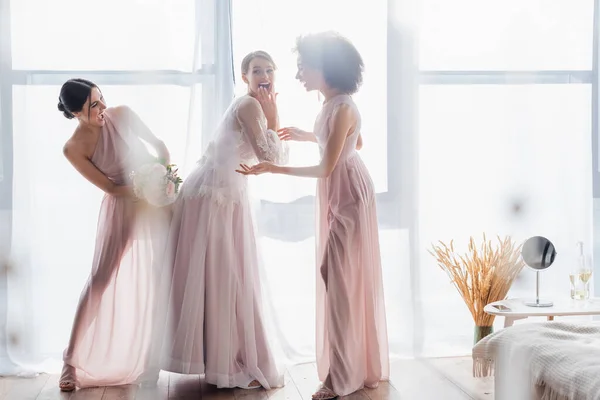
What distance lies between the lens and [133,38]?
3.42 meters

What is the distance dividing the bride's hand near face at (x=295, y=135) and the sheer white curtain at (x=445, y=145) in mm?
203

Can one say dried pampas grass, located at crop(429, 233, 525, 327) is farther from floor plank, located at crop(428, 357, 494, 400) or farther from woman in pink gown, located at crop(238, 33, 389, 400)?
woman in pink gown, located at crop(238, 33, 389, 400)

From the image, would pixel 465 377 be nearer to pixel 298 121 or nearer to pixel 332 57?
pixel 298 121

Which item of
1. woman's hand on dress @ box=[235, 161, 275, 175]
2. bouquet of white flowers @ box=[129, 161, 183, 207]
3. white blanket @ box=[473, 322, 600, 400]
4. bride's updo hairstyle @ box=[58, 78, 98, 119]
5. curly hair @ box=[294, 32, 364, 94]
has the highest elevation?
curly hair @ box=[294, 32, 364, 94]

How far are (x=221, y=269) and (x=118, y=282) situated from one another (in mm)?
450

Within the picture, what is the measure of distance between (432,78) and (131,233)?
5.12 feet

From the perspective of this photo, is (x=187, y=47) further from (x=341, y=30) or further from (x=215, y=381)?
(x=215, y=381)

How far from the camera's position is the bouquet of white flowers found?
3109mm

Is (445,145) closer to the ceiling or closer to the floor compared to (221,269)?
closer to the ceiling

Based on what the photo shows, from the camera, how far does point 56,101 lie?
3414 millimetres

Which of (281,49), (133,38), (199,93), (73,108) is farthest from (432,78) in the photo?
(73,108)

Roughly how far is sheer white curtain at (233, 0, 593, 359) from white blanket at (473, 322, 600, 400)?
1.30 m

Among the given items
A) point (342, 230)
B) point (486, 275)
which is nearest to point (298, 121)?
point (342, 230)

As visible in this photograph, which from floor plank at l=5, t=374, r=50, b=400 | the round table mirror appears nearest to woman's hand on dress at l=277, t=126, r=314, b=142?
the round table mirror
